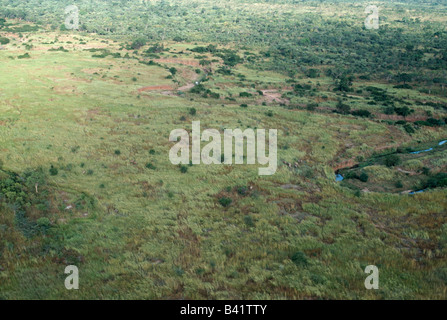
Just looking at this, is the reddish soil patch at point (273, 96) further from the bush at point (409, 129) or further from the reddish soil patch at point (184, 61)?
the reddish soil patch at point (184, 61)

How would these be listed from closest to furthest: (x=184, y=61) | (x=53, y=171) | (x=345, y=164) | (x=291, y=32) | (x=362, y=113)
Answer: (x=53, y=171), (x=345, y=164), (x=362, y=113), (x=184, y=61), (x=291, y=32)

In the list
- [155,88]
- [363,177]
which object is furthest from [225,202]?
[155,88]

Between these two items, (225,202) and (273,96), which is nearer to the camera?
(225,202)

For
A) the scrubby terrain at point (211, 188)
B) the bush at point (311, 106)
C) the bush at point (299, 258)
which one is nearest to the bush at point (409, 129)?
the scrubby terrain at point (211, 188)

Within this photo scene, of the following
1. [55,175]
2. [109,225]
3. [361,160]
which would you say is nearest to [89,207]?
[109,225]

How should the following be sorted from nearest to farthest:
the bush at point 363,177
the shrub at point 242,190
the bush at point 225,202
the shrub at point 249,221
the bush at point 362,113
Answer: the shrub at point 249,221 → the bush at point 225,202 → the shrub at point 242,190 → the bush at point 363,177 → the bush at point 362,113

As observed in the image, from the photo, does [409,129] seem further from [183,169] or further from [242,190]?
[183,169]

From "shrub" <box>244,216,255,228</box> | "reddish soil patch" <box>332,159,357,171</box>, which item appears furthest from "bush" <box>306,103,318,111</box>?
"shrub" <box>244,216,255,228</box>

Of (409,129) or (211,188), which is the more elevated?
(211,188)

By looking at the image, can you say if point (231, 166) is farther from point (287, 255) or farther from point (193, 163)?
point (287, 255)

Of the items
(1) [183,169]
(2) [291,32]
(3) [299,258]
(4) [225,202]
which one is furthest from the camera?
(2) [291,32]
